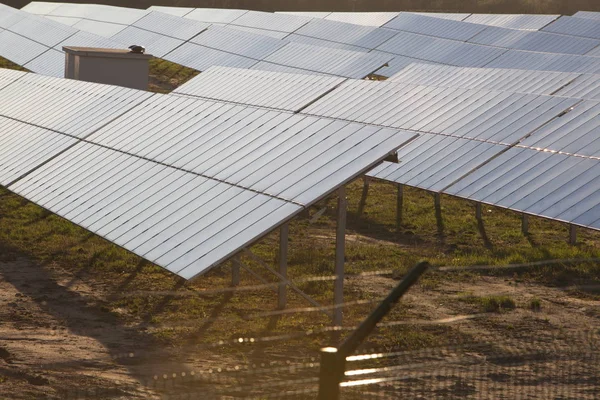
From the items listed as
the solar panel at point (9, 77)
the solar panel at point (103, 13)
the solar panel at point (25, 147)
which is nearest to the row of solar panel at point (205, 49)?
the solar panel at point (103, 13)

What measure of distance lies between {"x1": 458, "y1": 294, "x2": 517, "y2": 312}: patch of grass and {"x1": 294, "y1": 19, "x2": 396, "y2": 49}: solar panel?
2232cm

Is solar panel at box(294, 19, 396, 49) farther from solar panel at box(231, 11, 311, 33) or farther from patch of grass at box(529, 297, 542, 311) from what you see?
patch of grass at box(529, 297, 542, 311)

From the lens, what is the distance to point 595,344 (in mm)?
10672

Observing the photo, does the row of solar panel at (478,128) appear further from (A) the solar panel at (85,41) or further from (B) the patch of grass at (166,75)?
(B) the patch of grass at (166,75)

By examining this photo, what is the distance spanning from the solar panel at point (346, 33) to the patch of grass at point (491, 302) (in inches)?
879

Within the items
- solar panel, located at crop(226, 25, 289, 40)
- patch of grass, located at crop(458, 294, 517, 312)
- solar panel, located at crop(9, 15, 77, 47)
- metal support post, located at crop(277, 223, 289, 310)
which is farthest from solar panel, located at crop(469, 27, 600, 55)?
metal support post, located at crop(277, 223, 289, 310)

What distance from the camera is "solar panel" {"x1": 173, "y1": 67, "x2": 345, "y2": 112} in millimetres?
17438

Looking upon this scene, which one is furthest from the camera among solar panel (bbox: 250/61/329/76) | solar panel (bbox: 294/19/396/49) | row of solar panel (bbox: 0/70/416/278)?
solar panel (bbox: 294/19/396/49)

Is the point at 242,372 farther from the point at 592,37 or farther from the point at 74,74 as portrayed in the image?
the point at 592,37

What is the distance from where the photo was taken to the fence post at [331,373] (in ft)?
13.7

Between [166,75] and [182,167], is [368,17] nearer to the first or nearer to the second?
[166,75]

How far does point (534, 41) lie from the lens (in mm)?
33656

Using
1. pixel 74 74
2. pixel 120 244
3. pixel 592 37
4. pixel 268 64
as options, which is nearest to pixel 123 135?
pixel 120 244

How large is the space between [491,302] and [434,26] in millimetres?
25087
